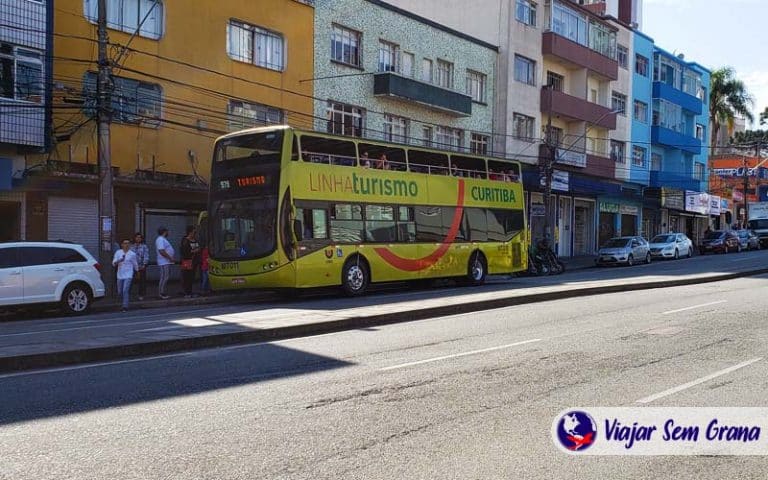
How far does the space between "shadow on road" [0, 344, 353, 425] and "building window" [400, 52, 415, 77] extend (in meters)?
25.5

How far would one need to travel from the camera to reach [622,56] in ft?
165

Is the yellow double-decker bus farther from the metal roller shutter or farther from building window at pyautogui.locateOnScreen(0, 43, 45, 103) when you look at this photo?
building window at pyautogui.locateOnScreen(0, 43, 45, 103)

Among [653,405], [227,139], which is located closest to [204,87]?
[227,139]

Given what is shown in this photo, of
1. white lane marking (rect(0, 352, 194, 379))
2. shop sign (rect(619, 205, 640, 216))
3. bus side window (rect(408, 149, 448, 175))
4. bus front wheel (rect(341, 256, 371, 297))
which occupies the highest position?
bus side window (rect(408, 149, 448, 175))

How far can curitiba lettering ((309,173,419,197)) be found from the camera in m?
18.9

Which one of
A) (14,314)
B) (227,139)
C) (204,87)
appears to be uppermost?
(204,87)

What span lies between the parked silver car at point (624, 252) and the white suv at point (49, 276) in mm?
25533

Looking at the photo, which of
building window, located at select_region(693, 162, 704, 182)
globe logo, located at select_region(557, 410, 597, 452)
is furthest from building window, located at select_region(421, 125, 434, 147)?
building window, located at select_region(693, 162, 704, 182)

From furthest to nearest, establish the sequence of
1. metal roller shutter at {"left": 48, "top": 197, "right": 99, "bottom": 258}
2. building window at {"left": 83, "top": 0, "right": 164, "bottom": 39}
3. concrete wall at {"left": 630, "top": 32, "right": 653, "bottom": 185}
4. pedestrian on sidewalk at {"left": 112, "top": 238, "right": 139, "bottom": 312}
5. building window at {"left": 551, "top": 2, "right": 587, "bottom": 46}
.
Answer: concrete wall at {"left": 630, "top": 32, "right": 653, "bottom": 185} → building window at {"left": 551, "top": 2, "right": 587, "bottom": 46} → building window at {"left": 83, "top": 0, "right": 164, "bottom": 39} → metal roller shutter at {"left": 48, "top": 197, "right": 99, "bottom": 258} → pedestrian on sidewalk at {"left": 112, "top": 238, "right": 139, "bottom": 312}

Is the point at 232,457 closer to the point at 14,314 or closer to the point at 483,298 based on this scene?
the point at 483,298

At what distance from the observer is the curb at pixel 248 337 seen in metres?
9.27

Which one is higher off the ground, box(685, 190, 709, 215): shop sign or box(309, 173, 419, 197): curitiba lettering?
box(685, 190, 709, 215): shop sign

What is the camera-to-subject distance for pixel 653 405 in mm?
6867

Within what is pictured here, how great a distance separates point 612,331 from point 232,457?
7733 millimetres
